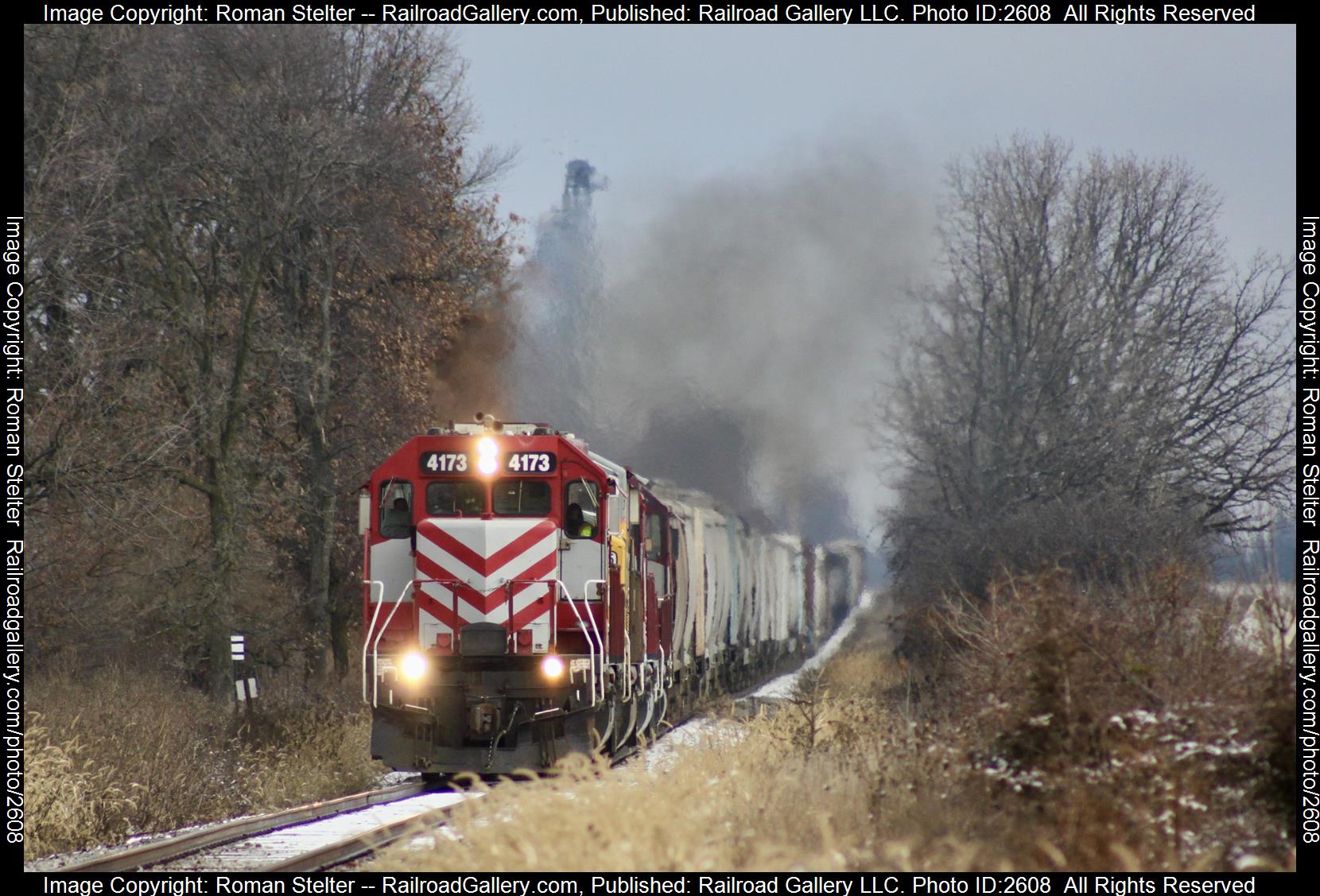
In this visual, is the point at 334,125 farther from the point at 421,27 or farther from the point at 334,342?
the point at 421,27

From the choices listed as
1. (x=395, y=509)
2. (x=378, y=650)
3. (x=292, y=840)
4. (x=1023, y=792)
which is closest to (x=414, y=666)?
(x=378, y=650)

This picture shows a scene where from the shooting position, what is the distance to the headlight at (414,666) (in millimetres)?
14344

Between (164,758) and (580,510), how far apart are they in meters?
4.80

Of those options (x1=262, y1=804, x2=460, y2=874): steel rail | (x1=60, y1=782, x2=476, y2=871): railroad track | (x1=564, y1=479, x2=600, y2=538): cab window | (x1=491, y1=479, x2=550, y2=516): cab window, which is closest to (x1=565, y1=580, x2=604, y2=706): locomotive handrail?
(x1=564, y1=479, x2=600, y2=538): cab window

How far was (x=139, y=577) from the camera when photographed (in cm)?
2442

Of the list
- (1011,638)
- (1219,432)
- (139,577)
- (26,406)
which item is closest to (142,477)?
(26,406)

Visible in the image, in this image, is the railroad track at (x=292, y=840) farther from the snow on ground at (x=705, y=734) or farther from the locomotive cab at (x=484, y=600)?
the snow on ground at (x=705, y=734)

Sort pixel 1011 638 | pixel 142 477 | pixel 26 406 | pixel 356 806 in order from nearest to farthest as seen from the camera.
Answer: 1. pixel 1011 638
2. pixel 356 806
3. pixel 26 406
4. pixel 142 477

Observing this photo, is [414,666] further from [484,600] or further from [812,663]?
[812,663]

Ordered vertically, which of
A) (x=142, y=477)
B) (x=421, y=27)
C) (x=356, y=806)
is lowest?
(x=356, y=806)

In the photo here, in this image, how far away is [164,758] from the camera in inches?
523

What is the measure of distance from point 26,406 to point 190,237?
827 cm

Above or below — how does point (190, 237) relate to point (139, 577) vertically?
above

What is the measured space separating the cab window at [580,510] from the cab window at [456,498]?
92 centimetres
